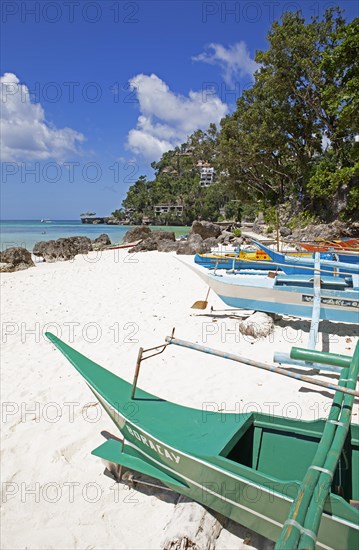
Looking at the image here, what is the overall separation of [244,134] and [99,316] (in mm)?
21359

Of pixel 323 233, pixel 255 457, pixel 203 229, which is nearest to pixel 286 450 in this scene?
pixel 255 457

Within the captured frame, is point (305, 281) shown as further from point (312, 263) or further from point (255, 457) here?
point (255, 457)

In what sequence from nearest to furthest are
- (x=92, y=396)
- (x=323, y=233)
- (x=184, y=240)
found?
(x=92, y=396) < (x=323, y=233) < (x=184, y=240)

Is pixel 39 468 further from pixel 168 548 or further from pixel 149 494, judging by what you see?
pixel 168 548

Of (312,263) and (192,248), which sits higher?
(312,263)

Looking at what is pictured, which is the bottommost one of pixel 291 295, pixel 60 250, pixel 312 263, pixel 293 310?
pixel 293 310

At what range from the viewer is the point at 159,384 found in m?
4.75

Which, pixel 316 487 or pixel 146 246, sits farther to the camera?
pixel 146 246

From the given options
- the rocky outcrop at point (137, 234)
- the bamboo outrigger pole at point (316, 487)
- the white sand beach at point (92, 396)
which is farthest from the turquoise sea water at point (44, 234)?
the bamboo outrigger pole at point (316, 487)

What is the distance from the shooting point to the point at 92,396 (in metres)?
4.52

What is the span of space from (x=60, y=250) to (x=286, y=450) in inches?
752

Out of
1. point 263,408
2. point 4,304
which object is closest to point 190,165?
point 4,304

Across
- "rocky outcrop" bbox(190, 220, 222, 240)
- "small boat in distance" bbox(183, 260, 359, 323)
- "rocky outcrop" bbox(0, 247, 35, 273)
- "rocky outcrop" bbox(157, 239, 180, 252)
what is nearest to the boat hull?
"small boat in distance" bbox(183, 260, 359, 323)

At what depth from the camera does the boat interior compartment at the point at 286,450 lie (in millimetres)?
2576
